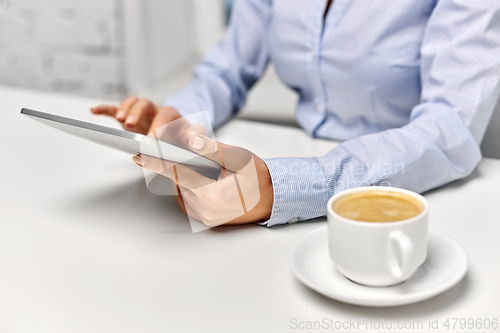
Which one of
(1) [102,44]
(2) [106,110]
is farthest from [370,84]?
(1) [102,44]

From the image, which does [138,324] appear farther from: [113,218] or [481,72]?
[481,72]

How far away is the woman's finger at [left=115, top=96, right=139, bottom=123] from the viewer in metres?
0.71

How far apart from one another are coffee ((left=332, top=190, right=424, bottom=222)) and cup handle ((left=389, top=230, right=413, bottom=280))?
2cm

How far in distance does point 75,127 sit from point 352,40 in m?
0.48

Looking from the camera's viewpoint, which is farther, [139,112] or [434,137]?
[139,112]

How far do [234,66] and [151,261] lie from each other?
0.64 meters

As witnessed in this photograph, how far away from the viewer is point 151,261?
45cm

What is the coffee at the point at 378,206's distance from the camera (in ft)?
1.24

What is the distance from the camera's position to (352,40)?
2.44 feet

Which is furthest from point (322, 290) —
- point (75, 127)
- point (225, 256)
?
point (75, 127)
